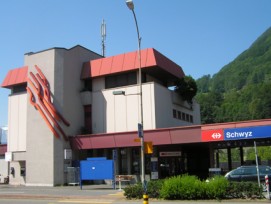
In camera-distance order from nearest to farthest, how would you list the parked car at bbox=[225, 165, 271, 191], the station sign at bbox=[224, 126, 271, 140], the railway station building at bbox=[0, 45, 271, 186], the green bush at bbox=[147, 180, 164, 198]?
the green bush at bbox=[147, 180, 164, 198] → the parked car at bbox=[225, 165, 271, 191] → the station sign at bbox=[224, 126, 271, 140] → the railway station building at bbox=[0, 45, 271, 186]

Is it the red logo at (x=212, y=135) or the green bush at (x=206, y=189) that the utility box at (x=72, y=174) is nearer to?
the red logo at (x=212, y=135)

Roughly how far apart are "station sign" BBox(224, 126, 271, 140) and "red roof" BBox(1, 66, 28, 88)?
76.4 ft

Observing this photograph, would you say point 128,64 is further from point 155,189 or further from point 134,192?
point 155,189

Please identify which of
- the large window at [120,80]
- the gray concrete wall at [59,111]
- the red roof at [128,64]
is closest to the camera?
the gray concrete wall at [59,111]

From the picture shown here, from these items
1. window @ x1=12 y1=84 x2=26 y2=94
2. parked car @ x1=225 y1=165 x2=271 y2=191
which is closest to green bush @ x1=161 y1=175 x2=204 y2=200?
parked car @ x1=225 y1=165 x2=271 y2=191

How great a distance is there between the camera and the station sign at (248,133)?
26.8 metres

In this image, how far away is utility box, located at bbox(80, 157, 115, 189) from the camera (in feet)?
93.5

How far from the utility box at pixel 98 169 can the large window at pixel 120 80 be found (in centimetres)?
1081

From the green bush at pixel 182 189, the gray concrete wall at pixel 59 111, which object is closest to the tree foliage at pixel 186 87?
the gray concrete wall at pixel 59 111

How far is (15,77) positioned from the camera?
4259 centimetres

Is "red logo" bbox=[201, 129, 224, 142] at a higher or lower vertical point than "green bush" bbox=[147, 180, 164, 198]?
higher

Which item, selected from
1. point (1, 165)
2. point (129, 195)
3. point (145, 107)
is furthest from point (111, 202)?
point (1, 165)

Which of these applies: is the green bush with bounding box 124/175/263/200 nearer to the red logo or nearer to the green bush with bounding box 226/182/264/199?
the green bush with bounding box 226/182/264/199

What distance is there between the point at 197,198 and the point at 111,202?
446 centimetres
